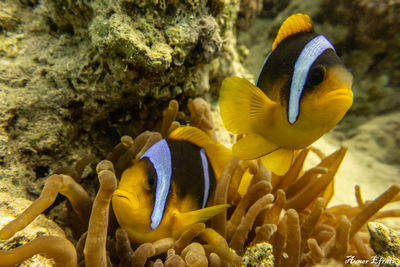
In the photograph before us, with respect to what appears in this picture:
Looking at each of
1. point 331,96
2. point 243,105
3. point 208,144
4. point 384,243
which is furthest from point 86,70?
point 384,243

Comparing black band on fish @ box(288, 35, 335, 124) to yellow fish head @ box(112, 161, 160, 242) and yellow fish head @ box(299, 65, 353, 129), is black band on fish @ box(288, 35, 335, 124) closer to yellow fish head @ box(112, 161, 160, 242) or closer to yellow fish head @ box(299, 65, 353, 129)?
yellow fish head @ box(299, 65, 353, 129)

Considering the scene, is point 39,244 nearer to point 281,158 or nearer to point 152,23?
point 281,158

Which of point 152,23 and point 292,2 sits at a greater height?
point 292,2

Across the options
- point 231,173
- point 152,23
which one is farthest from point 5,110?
point 231,173

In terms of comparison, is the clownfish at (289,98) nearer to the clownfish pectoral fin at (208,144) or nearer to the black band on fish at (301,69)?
the black band on fish at (301,69)

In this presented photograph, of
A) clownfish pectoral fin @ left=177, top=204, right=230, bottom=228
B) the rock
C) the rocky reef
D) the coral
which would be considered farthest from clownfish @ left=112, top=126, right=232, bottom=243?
the rock

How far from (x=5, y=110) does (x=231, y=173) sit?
1.08 meters

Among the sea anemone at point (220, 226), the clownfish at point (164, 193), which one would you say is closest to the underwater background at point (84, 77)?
the sea anemone at point (220, 226)

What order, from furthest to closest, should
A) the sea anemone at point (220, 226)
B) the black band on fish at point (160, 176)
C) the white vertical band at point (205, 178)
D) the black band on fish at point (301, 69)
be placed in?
the white vertical band at point (205, 178) → the black band on fish at point (160, 176) → the black band on fish at point (301, 69) → the sea anemone at point (220, 226)

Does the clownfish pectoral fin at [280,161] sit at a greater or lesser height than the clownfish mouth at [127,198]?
greater

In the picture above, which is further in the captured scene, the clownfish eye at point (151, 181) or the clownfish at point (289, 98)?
the clownfish eye at point (151, 181)

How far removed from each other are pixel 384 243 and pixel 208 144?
0.76m

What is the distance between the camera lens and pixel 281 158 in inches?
41.7

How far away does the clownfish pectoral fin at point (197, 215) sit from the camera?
3.27 ft
